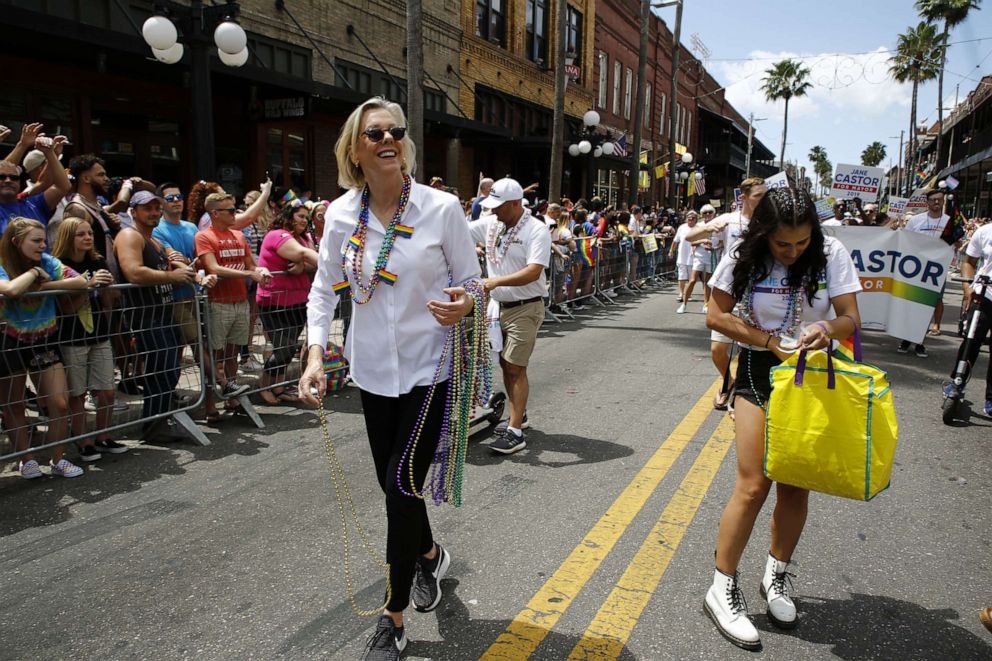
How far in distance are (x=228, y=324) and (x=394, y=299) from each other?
389cm

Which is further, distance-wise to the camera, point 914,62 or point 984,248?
point 914,62

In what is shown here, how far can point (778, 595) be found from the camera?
3.06 meters

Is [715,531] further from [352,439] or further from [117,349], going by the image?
[117,349]

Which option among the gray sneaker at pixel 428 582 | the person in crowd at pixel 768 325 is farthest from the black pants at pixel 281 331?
the person in crowd at pixel 768 325

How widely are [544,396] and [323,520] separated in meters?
3.20

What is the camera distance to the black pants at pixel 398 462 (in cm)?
271

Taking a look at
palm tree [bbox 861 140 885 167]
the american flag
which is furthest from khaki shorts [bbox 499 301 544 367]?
palm tree [bbox 861 140 885 167]

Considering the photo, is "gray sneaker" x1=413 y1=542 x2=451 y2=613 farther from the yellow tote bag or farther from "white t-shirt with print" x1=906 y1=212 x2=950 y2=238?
"white t-shirt with print" x1=906 y1=212 x2=950 y2=238

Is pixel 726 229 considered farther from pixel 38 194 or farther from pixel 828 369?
pixel 38 194

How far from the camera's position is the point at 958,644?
2.90 m

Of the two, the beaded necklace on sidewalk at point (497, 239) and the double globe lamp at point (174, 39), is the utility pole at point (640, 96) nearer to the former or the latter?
the double globe lamp at point (174, 39)

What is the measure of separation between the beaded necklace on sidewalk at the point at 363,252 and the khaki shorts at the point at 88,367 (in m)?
3.16

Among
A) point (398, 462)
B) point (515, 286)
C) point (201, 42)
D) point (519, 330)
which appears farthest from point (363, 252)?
point (201, 42)

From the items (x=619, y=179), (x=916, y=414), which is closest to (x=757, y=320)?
(x=916, y=414)
